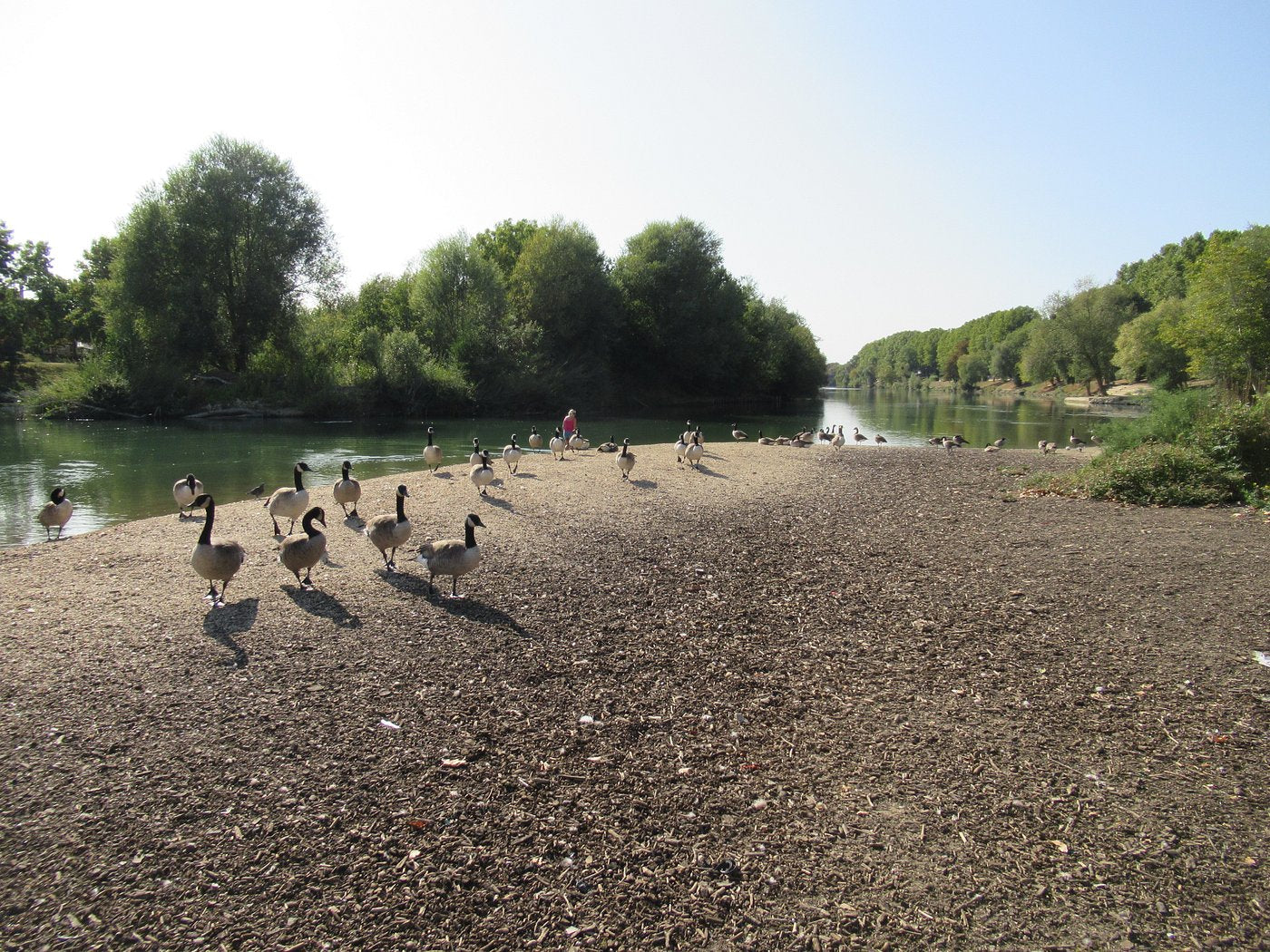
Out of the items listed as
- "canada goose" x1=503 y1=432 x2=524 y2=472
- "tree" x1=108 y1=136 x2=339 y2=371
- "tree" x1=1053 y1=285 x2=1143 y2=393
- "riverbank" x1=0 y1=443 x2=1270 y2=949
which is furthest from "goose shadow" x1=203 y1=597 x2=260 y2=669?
"tree" x1=1053 y1=285 x2=1143 y2=393

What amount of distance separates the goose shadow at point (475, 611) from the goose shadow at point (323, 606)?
41.7 inches

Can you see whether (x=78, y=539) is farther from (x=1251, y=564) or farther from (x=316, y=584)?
(x=1251, y=564)

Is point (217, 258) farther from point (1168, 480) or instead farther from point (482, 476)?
point (1168, 480)

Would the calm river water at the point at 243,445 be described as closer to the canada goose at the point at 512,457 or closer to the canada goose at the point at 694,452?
the canada goose at the point at 512,457

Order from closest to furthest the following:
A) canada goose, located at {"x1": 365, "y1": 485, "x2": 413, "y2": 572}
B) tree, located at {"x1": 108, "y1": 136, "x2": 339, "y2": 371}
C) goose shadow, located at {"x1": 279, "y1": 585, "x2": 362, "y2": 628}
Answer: goose shadow, located at {"x1": 279, "y1": 585, "x2": 362, "y2": 628} < canada goose, located at {"x1": 365, "y1": 485, "x2": 413, "y2": 572} < tree, located at {"x1": 108, "y1": 136, "x2": 339, "y2": 371}

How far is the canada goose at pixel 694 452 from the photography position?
887 inches

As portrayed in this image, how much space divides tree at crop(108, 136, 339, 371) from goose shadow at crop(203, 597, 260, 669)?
48011mm

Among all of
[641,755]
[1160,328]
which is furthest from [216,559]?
[1160,328]

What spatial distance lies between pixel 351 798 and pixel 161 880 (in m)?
1.14

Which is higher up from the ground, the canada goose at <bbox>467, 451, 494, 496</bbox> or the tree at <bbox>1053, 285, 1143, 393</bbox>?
the tree at <bbox>1053, 285, 1143, 393</bbox>

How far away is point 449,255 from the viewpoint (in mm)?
59188

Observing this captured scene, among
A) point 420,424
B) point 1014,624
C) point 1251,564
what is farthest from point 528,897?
point 420,424

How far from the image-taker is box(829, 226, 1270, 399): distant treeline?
5181cm

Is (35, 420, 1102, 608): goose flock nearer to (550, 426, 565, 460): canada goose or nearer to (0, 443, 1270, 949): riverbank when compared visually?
(0, 443, 1270, 949): riverbank
